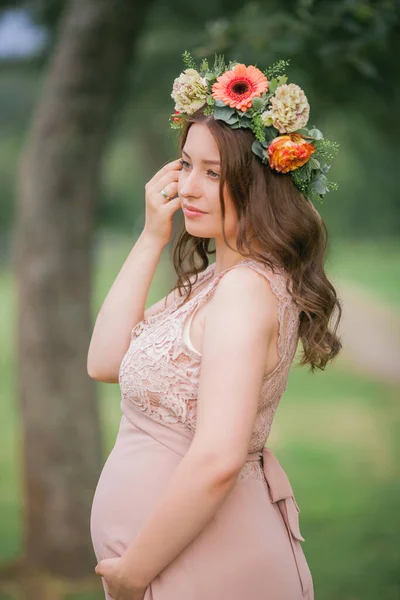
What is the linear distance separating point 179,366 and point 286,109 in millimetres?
593

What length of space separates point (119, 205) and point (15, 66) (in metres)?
1.66

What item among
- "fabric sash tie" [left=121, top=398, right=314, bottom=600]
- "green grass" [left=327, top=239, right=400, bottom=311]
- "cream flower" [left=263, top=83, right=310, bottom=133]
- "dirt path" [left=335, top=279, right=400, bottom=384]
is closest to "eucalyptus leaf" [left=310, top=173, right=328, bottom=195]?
"cream flower" [left=263, top=83, right=310, bottom=133]

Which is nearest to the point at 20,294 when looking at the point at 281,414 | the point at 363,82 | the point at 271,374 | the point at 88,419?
the point at 88,419

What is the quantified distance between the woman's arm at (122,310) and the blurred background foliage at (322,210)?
140cm

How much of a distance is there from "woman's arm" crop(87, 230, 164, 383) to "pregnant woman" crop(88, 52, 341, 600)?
0.10m

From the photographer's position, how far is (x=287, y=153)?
168 centimetres

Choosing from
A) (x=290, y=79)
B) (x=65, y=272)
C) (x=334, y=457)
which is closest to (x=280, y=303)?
(x=290, y=79)

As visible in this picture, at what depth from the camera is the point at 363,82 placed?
3.53m

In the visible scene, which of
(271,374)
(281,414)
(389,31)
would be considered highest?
(389,31)

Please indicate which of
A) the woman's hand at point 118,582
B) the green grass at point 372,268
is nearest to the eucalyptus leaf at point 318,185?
the woman's hand at point 118,582

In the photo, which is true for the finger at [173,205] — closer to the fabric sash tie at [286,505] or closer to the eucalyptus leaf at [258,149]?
the eucalyptus leaf at [258,149]

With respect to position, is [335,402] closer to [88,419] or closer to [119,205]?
[119,205]

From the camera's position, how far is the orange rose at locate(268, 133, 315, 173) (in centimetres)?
167

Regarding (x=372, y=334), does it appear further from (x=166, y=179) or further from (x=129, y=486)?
(x=129, y=486)
